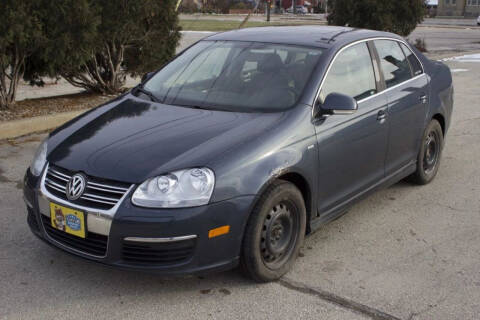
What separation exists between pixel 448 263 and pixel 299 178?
1245mm

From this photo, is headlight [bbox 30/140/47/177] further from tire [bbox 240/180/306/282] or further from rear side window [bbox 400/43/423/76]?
rear side window [bbox 400/43/423/76]

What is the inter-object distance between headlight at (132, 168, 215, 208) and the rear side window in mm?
2885

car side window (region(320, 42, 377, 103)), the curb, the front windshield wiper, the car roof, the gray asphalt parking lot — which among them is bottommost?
the gray asphalt parking lot

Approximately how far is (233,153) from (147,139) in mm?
595

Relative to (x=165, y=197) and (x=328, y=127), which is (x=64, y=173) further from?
(x=328, y=127)

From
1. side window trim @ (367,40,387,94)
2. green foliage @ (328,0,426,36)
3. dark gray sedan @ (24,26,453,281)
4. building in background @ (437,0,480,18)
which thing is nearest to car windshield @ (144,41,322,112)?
dark gray sedan @ (24,26,453,281)

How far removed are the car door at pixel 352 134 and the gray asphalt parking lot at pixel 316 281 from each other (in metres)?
0.41

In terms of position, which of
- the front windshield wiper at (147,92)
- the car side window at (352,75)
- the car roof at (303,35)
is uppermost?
the car roof at (303,35)

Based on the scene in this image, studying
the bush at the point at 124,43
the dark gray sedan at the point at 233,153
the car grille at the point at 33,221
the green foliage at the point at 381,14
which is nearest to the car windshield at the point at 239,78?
the dark gray sedan at the point at 233,153

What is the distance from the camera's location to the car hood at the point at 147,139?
340 centimetres

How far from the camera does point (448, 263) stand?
4.10m

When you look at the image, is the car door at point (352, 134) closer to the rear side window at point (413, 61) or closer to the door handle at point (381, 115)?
the door handle at point (381, 115)

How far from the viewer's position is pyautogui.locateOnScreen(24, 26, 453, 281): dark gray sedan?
10.9ft

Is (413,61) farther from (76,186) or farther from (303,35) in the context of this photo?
(76,186)
